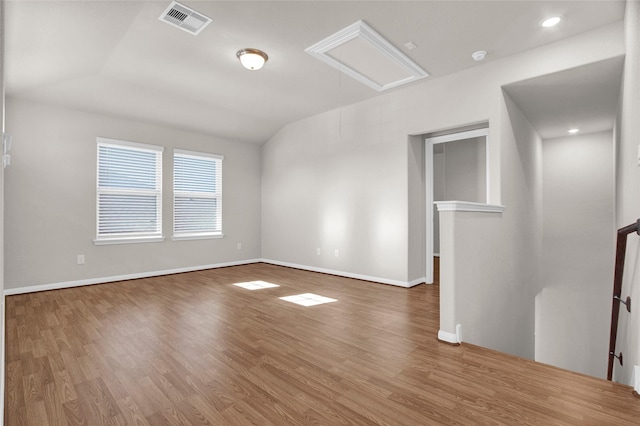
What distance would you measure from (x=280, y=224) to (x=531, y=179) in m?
4.70

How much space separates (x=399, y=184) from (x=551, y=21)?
2.50m

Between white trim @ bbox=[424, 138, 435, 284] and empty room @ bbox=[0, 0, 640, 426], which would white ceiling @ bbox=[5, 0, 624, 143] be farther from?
white trim @ bbox=[424, 138, 435, 284]

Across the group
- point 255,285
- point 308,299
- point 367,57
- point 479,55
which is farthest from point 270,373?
point 479,55

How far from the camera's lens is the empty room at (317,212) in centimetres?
200

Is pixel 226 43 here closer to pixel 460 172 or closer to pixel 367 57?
pixel 367 57

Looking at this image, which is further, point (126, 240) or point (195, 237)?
point (195, 237)

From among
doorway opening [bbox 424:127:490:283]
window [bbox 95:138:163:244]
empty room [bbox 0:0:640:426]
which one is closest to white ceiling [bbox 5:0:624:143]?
empty room [bbox 0:0:640:426]

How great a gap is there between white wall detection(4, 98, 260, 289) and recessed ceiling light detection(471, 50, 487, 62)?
488 centimetres

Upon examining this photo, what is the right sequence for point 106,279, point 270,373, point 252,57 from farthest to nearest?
point 106,279 → point 252,57 → point 270,373

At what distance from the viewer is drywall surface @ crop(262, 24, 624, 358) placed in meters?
3.54

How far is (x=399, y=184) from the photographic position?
15.8 feet

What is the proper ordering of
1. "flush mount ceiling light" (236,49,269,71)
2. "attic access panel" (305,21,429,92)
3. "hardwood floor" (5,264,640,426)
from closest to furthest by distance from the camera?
"hardwood floor" (5,264,640,426) → "attic access panel" (305,21,429,92) → "flush mount ceiling light" (236,49,269,71)

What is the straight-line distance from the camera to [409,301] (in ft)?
13.1

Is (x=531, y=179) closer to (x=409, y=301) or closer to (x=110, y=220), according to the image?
(x=409, y=301)
